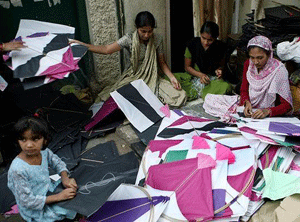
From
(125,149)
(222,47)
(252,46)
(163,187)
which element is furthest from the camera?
(222,47)

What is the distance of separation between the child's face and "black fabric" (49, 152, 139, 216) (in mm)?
357

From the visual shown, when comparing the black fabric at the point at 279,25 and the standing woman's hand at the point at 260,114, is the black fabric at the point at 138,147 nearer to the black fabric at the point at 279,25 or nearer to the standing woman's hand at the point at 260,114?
the standing woman's hand at the point at 260,114

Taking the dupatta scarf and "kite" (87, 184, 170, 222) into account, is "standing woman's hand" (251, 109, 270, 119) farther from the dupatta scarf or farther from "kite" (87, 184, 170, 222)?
the dupatta scarf

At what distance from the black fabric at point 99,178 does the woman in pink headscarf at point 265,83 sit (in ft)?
3.92

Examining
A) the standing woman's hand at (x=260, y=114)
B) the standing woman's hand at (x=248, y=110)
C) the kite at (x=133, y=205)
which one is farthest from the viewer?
the standing woman's hand at (x=248, y=110)

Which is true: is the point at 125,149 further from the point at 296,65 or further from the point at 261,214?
the point at 296,65

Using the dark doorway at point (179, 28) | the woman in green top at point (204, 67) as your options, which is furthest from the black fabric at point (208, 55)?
the dark doorway at point (179, 28)

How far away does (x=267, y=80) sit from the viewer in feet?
10.3

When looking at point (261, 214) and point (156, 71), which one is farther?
Result: point (156, 71)

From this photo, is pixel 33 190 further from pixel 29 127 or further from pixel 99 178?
pixel 99 178

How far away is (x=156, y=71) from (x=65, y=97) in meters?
1.12

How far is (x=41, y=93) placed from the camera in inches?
163

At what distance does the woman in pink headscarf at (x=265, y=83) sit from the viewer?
118 inches

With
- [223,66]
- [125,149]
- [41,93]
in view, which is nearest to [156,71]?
[223,66]
